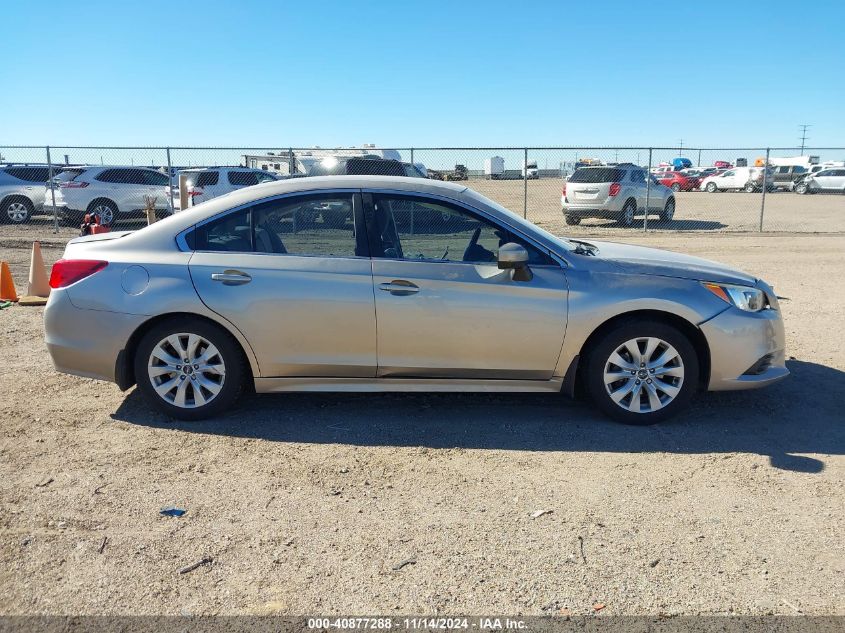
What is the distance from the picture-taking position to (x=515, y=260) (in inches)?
183

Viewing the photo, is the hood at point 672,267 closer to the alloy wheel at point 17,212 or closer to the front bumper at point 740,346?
the front bumper at point 740,346

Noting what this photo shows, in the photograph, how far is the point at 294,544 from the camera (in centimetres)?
338

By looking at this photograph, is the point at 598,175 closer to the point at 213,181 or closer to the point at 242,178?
the point at 242,178

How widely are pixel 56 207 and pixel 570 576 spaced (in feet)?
58.6

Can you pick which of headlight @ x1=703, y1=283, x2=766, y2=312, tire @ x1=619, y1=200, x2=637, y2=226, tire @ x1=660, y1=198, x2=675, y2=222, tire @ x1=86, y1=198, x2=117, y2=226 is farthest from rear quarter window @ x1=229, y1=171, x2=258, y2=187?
headlight @ x1=703, y1=283, x2=766, y2=312

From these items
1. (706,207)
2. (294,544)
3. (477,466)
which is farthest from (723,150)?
(294,544)

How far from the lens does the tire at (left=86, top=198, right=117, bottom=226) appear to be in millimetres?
18281

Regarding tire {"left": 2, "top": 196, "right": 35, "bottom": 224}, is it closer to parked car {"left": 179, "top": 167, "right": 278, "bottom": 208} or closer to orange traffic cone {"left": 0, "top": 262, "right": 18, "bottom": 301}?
parked car {"left": 179, "top": 167, "right": 278, "bottom": 208}

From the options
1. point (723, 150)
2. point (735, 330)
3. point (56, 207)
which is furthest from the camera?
point (723, 150)

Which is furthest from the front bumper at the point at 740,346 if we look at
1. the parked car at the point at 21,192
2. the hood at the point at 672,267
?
the parked car at the point at 21,192

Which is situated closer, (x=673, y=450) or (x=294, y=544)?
(x=294, y=544)

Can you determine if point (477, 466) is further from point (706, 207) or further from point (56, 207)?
point (706, 207)

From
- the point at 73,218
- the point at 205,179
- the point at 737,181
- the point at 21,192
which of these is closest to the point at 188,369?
the point at 205,179

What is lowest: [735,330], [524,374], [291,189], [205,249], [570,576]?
[570,576]
